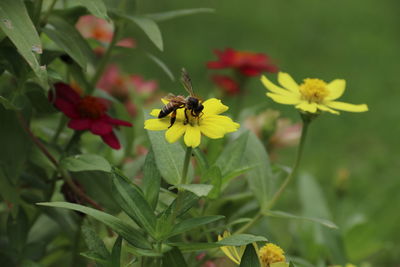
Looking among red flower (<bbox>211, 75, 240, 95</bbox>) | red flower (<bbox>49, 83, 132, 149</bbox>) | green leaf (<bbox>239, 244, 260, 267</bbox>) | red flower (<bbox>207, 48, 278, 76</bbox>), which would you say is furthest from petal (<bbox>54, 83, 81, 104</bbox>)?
red flower (<bbox>211, 75, 240, 95</bbox>)

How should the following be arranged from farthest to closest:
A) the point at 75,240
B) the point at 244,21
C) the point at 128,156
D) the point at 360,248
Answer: the point at 244,21 < the point at 360,248 < the point at 128,156 < the point at 75,240

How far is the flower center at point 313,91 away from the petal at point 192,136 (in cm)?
28

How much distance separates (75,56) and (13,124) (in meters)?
0.15

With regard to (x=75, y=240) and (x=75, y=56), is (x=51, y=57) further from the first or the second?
(x=75, y=240)

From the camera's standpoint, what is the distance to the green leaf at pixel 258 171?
1143 mm

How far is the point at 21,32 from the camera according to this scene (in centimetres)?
92

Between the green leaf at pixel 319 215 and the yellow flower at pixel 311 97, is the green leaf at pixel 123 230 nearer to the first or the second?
the yellow flower at pixel 311 97

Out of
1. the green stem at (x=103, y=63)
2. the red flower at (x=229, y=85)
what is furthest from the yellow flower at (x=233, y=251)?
the red flower at (x=229, y=85)

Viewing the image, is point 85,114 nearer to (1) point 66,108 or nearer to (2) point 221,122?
(1) point 66,108

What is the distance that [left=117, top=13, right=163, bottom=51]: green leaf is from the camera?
1.10 m

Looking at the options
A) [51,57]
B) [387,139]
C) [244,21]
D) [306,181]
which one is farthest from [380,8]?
[51,57]

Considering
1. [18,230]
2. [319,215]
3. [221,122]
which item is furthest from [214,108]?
[319,215]

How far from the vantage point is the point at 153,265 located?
95cm

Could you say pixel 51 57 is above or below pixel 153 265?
above
